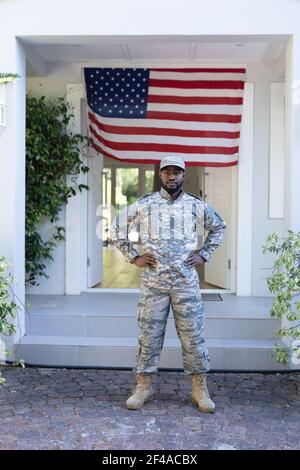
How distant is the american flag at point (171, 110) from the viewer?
564cm

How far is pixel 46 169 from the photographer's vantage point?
5562mm

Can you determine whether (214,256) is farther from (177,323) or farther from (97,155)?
(177,323)

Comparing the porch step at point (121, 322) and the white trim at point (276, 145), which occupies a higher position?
the white trim at point (276, 145)

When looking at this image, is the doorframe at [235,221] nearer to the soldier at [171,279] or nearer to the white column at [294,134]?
the white column at [294,134]

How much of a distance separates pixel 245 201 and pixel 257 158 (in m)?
0.50

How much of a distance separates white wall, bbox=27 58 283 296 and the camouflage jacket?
2.32 m

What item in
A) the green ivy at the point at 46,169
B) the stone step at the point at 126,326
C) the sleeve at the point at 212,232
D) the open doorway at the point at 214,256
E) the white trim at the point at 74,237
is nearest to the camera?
the sleeve at the point at 212,232

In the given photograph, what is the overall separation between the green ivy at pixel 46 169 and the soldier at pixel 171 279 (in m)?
2.29

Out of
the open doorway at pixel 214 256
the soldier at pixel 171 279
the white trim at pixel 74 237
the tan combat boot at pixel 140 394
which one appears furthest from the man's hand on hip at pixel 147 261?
the white trim at pixel 74 237

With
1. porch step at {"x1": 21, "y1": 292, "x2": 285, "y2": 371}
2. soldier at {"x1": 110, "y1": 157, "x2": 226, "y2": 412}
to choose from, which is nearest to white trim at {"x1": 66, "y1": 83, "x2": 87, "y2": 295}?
porch step at {"x1": 21, "y1": 292, "x2": 285, "y2": 371}

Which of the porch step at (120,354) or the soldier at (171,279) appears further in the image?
the porch step at (120,354)
